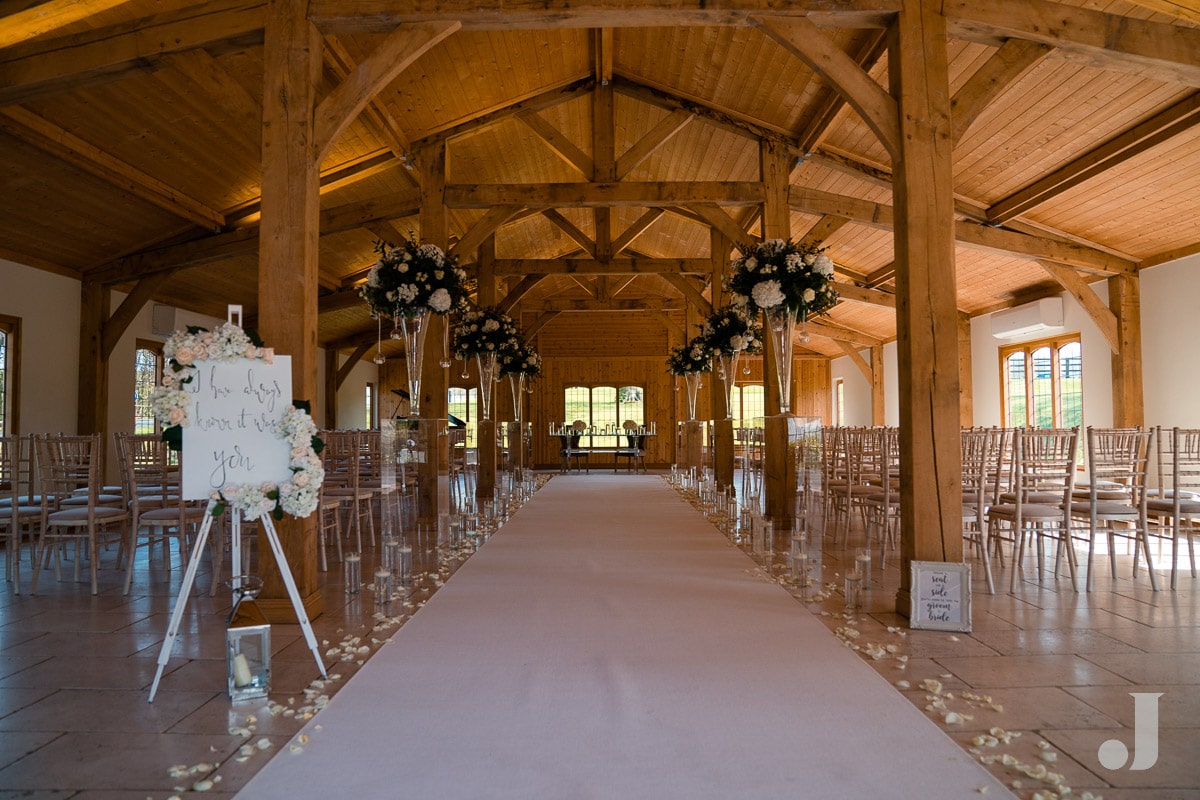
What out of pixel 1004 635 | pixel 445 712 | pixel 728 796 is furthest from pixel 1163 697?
pixel 445 712

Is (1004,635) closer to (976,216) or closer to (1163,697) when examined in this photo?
(1163,697)

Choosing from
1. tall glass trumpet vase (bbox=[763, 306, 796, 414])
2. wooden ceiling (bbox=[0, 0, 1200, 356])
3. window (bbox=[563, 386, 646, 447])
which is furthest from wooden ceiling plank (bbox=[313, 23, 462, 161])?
window (bbox=[563, 386, 646, 447])

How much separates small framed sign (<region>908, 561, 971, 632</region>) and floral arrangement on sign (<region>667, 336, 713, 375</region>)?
622 cm

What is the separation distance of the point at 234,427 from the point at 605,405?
626 inches

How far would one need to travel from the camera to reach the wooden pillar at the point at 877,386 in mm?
15758

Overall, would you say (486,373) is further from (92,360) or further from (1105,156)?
(1105,156)

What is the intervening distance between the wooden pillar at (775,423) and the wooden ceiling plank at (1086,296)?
349 centimetres

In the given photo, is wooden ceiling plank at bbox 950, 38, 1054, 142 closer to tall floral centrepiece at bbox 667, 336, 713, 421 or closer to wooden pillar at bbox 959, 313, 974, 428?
tall floral centrepiece at bbox 667, 336, 713, 421

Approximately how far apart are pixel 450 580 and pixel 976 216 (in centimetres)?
726

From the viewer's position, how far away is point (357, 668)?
314cm

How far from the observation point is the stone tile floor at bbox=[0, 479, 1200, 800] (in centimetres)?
222

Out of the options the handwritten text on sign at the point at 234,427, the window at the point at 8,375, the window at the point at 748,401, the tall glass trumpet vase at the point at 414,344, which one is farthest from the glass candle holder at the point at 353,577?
the window at the point at 748,401

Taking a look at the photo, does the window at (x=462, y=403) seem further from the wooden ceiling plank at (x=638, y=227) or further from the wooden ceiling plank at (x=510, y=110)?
the wooden ceiling plank at (x=510, y=110)

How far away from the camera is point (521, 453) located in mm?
11922
